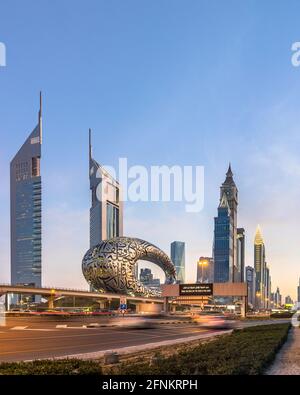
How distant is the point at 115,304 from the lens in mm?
151625

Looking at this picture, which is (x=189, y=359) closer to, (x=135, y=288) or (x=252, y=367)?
(x=252, y=367)

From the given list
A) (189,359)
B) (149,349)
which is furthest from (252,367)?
(149,349)

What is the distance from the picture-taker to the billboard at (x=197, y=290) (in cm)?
7700

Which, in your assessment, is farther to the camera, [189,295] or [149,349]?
[189,295]

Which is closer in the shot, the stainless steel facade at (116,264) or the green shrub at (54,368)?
the green shrub at (54,368)

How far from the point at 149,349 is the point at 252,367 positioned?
8.82 meters

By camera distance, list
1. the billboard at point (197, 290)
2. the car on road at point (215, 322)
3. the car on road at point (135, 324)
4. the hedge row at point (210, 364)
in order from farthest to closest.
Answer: the billboard at point (197, 290), the car on road at point (215, 322), the car on road at point (135, 324), the hedge row at point (210, 364)

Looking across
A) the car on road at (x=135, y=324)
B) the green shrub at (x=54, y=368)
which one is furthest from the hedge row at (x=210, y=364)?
the car on road at (x=135, y=324)

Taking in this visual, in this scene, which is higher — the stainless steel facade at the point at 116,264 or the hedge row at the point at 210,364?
the hedge row at the point at 210,364

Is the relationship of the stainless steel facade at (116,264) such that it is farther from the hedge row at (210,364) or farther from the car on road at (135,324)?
the hedge row at (210,364)

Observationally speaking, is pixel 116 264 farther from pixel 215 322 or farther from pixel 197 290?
pixel 215 322
